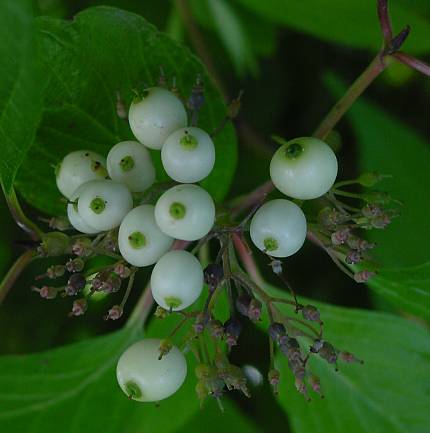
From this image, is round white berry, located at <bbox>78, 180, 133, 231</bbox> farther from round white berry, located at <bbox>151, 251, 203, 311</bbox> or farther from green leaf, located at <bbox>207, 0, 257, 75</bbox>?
green leaf, located at <bbox>207, 0, 257, 75</bbox>

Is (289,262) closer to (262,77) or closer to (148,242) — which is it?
(262,77)

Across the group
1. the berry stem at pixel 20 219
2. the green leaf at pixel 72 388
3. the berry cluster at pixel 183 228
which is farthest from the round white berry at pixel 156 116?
the green leaf at pixel 72 388

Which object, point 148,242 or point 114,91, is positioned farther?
point 114,91

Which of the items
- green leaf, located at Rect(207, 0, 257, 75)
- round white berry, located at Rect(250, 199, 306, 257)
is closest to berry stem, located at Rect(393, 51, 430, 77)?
round white berry, located at Rect(250, 199, 306, 257)

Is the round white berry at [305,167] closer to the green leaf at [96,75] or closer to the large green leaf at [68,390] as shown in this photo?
the green leaf at [96,75]

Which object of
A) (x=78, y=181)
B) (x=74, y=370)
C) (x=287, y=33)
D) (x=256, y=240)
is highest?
(x=256, y=240)

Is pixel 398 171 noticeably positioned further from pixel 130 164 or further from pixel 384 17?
pixel 130 164

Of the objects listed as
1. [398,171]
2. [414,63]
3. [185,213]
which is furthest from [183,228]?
[398,171]

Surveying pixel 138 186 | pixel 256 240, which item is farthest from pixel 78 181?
pixel 256 240

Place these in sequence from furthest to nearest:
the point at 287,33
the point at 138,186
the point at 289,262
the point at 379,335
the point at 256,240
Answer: the point at 287,33, the point at 289,262, the point at 379,335, the point at 138,186, the point at 256,240

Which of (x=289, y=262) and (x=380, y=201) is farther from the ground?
(x=380, y=201)
